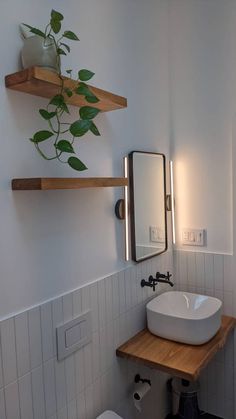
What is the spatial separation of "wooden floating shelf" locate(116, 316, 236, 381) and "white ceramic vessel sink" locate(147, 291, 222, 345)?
4cm

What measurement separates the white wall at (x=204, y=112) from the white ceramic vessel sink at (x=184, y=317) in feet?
1.15

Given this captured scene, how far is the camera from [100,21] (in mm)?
1646

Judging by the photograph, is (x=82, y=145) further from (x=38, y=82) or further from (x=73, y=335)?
(x=73, y=335)

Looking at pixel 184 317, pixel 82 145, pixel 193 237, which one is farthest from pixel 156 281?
pixel 82 145

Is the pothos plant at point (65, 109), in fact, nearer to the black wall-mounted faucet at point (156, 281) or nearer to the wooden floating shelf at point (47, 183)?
the wooden floating shelf at point (47, 183)

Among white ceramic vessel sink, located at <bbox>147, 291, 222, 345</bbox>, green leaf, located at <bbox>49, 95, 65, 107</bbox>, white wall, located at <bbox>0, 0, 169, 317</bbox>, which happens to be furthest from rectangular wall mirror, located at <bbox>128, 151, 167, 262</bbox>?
green leaf, located at <bbox>49, 95, 65, 107</bbox>

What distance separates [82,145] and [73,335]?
0.83 meters

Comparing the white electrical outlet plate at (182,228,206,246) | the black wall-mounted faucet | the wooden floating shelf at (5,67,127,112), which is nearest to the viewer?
the wooden floating shelf at (5,67,127,112)

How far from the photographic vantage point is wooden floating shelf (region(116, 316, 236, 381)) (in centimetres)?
163

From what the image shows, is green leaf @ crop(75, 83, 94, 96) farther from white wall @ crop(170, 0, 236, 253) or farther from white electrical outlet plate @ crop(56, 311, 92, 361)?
white wall @ crop(170, 0, 236, 253)

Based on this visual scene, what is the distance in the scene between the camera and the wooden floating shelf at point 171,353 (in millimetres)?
1631

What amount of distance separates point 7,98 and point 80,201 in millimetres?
530

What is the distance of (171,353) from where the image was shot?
5.81ft

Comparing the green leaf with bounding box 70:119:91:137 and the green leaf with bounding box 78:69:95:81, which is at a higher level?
the green leaf with bounding box 78:69:95:81
